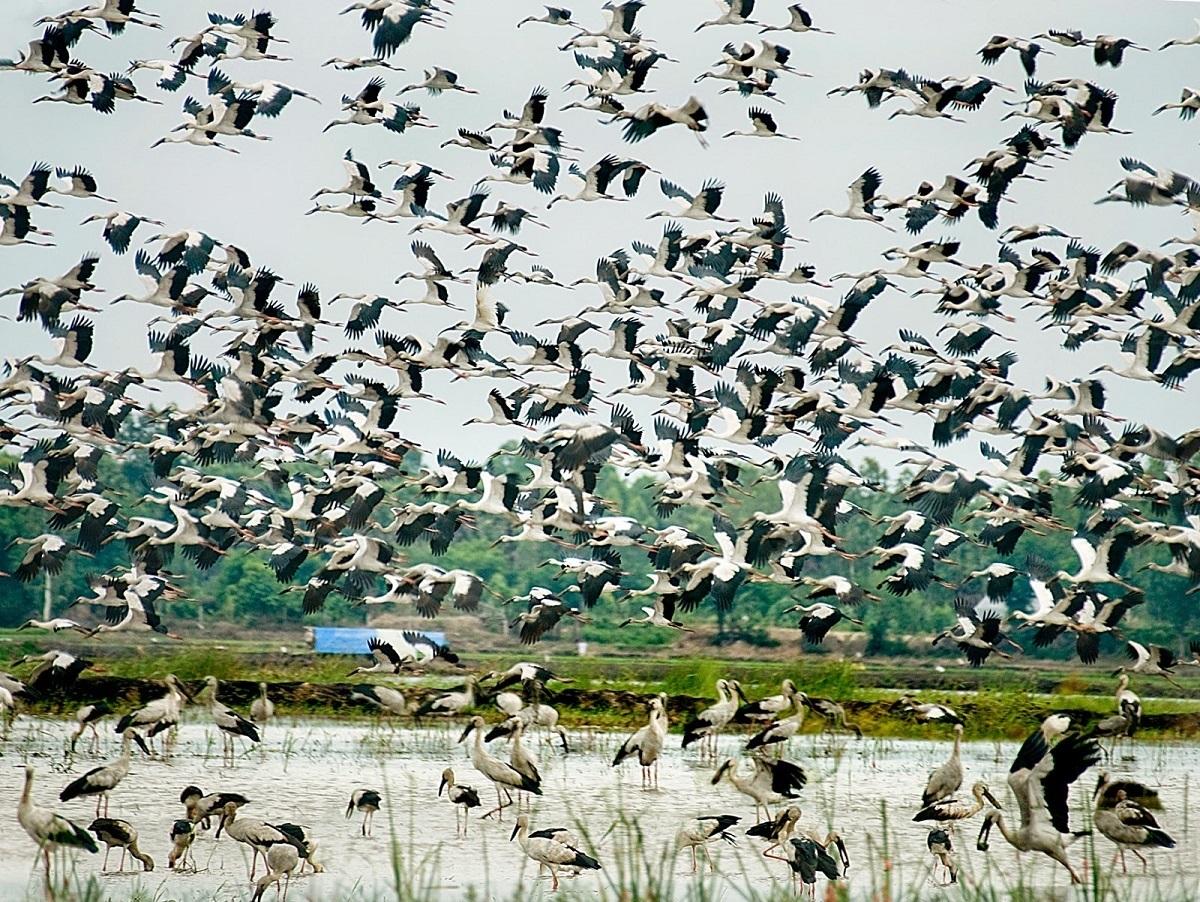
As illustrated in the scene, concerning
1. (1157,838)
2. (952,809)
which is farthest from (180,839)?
(1157,838)

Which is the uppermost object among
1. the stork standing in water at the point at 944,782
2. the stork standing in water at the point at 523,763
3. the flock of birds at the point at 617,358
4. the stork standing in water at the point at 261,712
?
the flock of birds at the point at 617,358

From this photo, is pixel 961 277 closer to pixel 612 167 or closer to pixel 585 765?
pixel 612 167

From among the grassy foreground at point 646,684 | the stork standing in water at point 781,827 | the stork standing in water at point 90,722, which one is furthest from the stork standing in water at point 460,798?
the grassy foreground at point 646,684

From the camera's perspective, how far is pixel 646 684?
63.4 feet

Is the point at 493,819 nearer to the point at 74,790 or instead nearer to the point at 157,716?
the point at 157,716

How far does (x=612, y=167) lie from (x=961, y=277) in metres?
3.04

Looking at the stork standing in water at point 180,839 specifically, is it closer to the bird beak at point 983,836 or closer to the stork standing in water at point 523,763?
the stork standing in water at point 523,763

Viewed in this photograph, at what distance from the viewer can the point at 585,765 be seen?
13328 mm

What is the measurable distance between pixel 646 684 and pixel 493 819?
25.3ft

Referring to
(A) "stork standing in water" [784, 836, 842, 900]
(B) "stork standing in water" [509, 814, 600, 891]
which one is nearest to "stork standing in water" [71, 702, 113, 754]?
(B) "stork standing in water" [509, 814, 600, 891]

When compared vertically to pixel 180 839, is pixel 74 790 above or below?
above

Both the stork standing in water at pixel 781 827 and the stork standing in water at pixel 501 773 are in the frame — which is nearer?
the stork standing in water at pixel 781 827

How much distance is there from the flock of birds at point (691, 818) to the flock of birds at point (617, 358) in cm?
114

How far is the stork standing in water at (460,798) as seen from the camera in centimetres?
1076
